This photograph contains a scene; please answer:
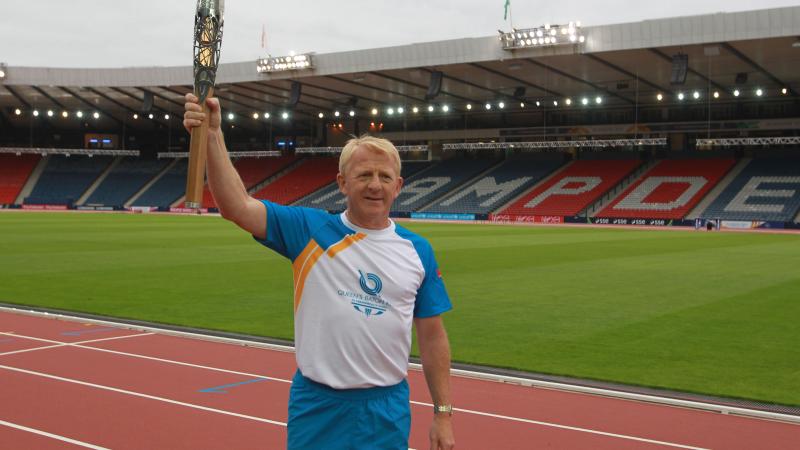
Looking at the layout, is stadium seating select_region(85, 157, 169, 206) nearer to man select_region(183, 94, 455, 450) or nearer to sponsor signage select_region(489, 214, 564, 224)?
sponsor signage select_region(489, 214, 564, 224)

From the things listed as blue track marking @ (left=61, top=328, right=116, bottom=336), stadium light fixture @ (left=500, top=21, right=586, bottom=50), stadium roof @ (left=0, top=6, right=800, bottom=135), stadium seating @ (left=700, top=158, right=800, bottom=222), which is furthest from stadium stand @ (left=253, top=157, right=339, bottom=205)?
blue track marking @ (left=61, top=328, right=116, bottom=336)

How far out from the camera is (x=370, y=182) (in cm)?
312

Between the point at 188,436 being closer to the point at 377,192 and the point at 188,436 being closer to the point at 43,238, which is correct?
the point at 377,192

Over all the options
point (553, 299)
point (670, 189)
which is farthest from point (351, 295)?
point (670, 189)

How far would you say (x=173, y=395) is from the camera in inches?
280

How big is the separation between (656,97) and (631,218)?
405 inches

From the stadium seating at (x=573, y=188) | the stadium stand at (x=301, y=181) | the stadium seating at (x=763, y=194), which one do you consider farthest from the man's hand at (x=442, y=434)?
the stadium stand at (x=301, y=181)

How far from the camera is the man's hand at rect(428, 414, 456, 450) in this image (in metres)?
3.25

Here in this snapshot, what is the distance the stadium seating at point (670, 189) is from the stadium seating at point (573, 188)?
65.2 inches

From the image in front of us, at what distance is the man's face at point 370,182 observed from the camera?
313 centimetres

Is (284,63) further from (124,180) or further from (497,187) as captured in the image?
(124,180)

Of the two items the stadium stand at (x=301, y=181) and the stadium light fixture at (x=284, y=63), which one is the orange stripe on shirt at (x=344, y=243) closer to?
the stadium light fixture at (x=284, y=63)

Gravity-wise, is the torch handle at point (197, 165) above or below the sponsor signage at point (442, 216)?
below

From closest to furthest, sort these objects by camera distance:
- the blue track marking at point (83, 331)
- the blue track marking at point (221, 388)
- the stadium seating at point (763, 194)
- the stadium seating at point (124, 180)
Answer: the blue track marking at point (221, 388)
the blue track marking at point (83, 331)
the stadium seating at point (763, 194)
the stadium seating at point (124, 180)
